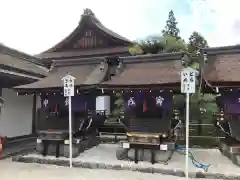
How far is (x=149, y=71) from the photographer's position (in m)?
8.80

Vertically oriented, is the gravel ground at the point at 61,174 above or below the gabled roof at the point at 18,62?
below

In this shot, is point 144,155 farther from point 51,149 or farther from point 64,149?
point 51,149

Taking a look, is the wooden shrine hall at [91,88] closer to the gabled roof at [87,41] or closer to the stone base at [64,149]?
the stone base at [64,149]

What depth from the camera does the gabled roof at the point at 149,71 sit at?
787 centimetres

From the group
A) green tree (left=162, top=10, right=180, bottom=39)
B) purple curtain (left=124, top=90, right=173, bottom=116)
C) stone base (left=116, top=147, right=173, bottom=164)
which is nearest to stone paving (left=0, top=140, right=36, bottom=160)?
stone base (left=116, top=147, right=173, bottom=164)

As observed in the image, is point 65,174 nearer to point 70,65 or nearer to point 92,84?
point 92,84

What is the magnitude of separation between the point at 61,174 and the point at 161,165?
290 centimetres

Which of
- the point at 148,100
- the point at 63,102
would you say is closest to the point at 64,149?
the point at 63,102

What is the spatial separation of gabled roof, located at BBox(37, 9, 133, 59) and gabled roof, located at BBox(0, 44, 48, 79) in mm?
2935

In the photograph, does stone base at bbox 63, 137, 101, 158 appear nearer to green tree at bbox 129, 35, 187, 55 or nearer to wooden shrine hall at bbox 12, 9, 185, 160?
→ wooden shrine hall at bbox 12, 9, 185, 160

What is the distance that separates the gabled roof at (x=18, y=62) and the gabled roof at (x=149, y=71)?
4821mm

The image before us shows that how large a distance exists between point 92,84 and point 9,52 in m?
7.04

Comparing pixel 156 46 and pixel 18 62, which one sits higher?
pixel 156 46

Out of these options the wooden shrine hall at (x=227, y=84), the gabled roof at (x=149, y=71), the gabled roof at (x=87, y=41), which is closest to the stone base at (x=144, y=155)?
the wooden shrine hall at (x=227, y=84)
